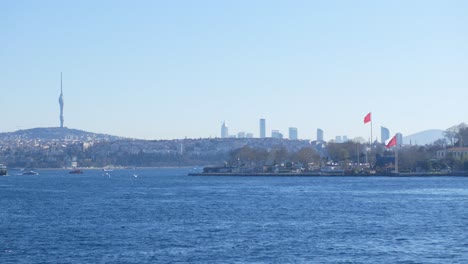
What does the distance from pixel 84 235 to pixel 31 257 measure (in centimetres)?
639

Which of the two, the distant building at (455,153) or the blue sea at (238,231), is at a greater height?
the distant building at (455,153)

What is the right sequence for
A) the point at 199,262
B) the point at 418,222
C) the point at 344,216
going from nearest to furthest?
the point at 199,262 → the point at 418,222 → the point at 344,216

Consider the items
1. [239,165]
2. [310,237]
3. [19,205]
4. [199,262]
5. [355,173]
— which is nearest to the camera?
[199,262]

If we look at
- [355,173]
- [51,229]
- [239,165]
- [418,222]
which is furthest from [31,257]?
[239,165]

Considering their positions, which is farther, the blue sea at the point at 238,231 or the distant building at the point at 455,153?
the distant building at the point at 455,153

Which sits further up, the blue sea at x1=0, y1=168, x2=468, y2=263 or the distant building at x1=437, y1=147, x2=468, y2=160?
the distant building at x1=437, y1=147, x2=468, y2=160

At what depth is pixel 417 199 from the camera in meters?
60.8

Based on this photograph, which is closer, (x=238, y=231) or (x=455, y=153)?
(x=238, y=231)

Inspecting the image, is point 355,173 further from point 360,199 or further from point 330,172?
point 360,199

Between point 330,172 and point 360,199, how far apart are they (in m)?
65.6

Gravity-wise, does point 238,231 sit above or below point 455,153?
below

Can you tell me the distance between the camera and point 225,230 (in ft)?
128

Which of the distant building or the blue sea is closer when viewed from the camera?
the blue sea

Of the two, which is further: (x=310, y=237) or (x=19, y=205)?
(x=19, y=205)
